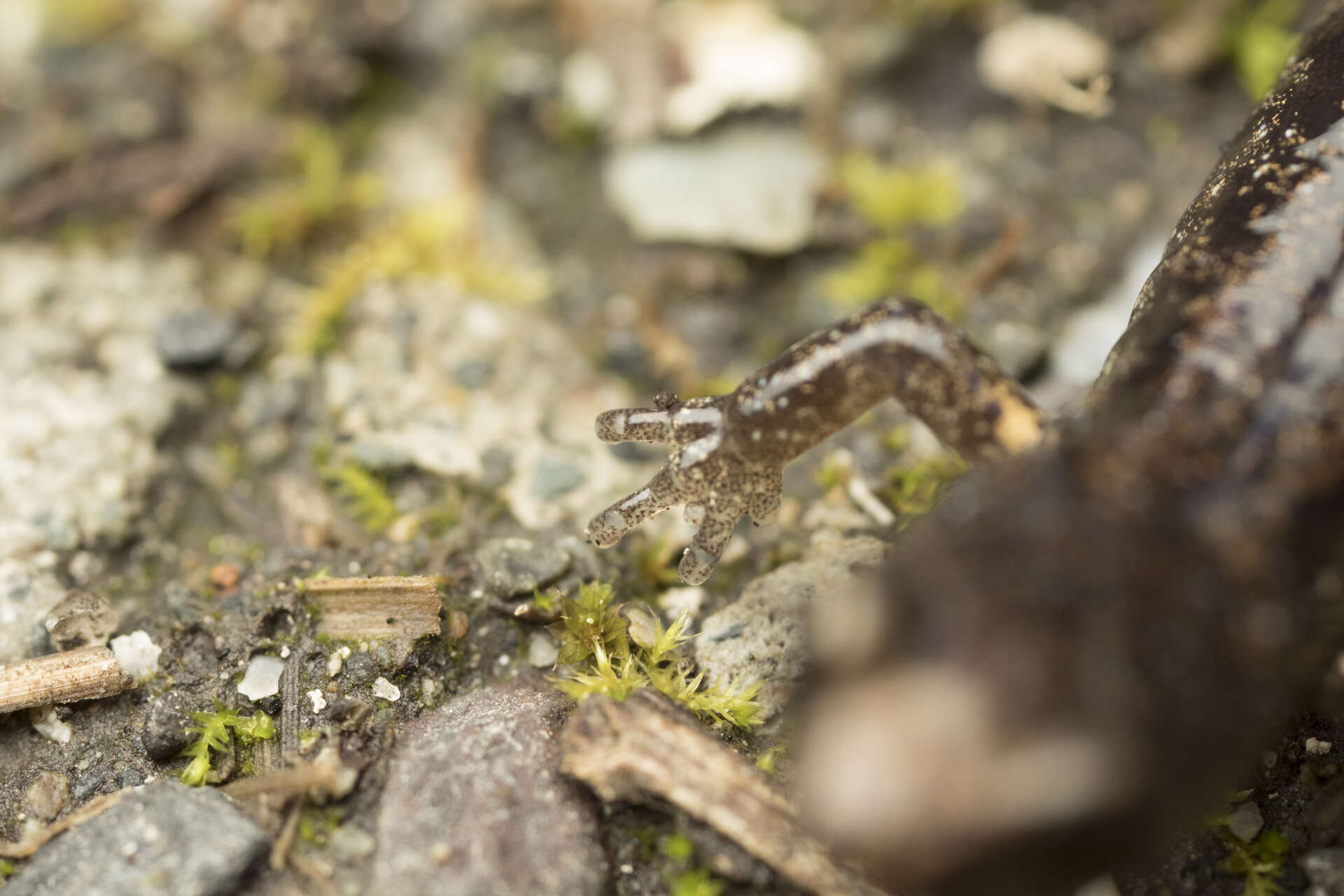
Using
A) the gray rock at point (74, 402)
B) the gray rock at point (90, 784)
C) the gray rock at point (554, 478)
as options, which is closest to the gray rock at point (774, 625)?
the gray rock at point (554, 478)

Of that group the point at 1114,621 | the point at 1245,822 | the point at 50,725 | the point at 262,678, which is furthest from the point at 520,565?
the point at 1245,822

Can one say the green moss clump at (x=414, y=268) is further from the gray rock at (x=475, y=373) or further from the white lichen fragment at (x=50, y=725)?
the white lichen fragment at (x=50, y=725)

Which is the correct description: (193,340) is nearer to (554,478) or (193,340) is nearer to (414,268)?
(414,268)

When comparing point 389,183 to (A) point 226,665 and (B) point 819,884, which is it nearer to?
(A) point 226,665

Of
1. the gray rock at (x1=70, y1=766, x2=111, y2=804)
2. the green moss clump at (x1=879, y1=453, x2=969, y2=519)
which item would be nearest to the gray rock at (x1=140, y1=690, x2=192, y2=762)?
the gray rock at (x1=70, y1=766, x2=111, y2=804)

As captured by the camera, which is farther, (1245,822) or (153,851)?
(1245,822)

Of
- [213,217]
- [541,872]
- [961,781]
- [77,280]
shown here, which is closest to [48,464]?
[77,280]
